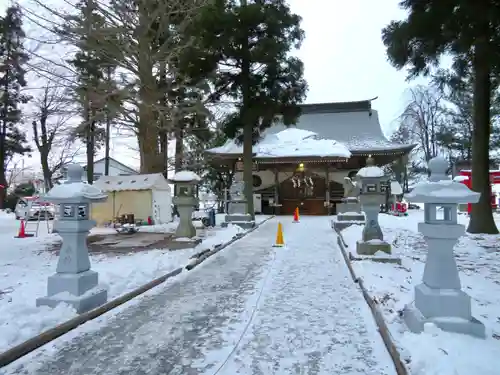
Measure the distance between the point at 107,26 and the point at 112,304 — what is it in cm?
1016

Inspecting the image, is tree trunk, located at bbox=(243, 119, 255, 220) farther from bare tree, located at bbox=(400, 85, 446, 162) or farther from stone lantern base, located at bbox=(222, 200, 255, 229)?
bare tree, located at bbox=(400, 85, 446, 162)

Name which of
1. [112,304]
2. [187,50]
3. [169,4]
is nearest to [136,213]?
[187,50]

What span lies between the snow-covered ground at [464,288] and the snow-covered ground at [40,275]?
3.38m

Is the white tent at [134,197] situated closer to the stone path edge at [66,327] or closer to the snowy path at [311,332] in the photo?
the stone path edge at [66,327]

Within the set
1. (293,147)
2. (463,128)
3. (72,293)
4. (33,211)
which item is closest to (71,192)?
(72,293)

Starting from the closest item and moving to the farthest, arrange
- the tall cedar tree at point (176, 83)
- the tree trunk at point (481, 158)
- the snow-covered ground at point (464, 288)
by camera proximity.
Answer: the snow-covered ground at point (464, 288)
the tree trunk at point (481, 158)
the tall cedar tree at point (176, 83)

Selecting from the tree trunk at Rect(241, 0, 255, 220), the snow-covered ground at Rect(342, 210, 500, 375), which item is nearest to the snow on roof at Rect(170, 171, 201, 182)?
the snow-covered ground at Rect(342, 210, 500, 375)

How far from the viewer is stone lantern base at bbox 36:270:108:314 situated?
4070mm

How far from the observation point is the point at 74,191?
4.17 meters

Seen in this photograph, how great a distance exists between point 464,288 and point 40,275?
6464mm

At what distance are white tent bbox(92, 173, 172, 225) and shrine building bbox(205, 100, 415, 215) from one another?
529 cm

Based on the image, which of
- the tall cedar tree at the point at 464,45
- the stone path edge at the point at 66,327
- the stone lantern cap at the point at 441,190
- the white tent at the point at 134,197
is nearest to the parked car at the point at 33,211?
the white tent at the point at 134,197

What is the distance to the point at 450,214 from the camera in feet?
11.1

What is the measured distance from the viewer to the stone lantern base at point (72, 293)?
4.07m
